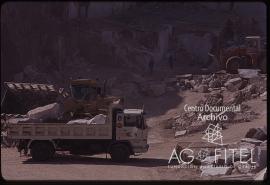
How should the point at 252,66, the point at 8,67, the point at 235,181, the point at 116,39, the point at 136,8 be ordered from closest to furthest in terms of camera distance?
the point at 235,181 → the point at 252,66 → the point at 8,67 → the point at 116,39 → the point at 136,8

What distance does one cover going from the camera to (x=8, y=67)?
33.7m

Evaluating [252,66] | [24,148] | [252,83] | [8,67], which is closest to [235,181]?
[24,148]

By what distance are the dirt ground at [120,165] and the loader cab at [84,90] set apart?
2.06 m

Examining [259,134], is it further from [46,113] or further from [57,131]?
[46,113]

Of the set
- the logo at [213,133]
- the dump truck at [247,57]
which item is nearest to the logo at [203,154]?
the logo at [213,133]

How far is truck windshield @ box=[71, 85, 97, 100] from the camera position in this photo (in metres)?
19.2

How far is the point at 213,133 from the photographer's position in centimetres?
2252

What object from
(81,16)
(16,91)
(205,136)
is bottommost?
(205,136)

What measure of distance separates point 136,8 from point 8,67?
52.0 ft

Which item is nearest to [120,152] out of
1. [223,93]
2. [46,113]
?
[46,113]

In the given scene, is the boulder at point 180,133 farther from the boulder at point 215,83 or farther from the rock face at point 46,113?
the boulder at point 215,83

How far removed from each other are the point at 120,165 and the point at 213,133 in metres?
6.99

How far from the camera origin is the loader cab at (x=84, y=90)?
62.9 feet

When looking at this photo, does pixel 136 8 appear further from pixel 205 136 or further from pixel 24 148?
pixel 24 148
